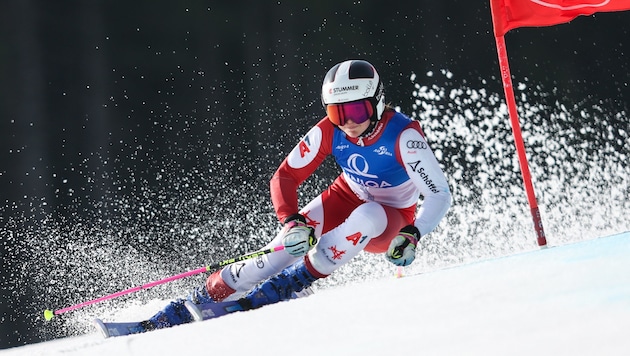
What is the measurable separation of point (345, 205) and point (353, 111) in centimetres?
62

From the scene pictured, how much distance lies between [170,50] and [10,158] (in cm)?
145

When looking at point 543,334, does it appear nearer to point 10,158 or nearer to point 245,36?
point 10,158

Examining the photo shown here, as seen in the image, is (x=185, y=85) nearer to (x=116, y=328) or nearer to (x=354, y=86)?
(x=354, y=86)

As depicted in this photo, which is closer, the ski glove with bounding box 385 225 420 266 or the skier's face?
the ski glove with bounding box 385 225 420 266

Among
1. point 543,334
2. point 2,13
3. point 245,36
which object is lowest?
point 543,334

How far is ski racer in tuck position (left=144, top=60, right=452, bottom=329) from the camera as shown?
11.1 feet

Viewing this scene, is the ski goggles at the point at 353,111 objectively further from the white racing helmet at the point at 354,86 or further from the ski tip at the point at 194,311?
the ski tip at the point at 194,311

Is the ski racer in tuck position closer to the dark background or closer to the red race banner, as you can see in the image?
the red race banner


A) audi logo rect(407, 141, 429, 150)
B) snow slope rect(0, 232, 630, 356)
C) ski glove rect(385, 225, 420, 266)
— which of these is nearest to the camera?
snow slope rect(0, 232, 630, 356)

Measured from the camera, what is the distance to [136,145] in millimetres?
5547

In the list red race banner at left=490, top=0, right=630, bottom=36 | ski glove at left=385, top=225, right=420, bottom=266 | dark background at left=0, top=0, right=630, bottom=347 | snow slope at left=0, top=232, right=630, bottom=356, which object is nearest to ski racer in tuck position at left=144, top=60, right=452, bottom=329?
ski glove at left=385, top=225, right=420, bottom=266

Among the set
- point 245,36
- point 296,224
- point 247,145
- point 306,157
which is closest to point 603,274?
point 296,224

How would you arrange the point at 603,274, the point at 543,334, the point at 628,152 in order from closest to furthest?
the point at 543,334 < the point at 603,274 < the point at 628,152

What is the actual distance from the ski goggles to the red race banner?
4.17ft
